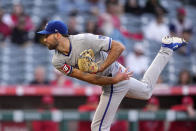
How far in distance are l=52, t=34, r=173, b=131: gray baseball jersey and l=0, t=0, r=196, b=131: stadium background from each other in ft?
4.47

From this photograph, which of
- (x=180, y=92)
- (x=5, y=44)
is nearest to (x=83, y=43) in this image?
(x=180, y=92)

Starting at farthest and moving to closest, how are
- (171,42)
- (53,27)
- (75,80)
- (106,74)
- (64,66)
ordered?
1. (75,80)
2. (171,42)
3. (106,74)
4. (64,66)
5. (53,27)

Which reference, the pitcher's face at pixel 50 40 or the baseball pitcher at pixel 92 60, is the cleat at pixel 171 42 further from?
the pitcher's face at pixel 50 40

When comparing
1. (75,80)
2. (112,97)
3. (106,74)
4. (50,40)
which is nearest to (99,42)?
(106,74)

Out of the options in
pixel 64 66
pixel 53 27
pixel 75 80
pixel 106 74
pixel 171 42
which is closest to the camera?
pixel 53 27

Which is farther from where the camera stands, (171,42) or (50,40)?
(171,42)

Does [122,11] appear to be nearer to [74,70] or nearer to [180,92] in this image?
[180,92]

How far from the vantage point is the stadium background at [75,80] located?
7.61 metres

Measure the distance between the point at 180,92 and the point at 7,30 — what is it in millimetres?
3652

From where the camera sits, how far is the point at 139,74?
9320 mm

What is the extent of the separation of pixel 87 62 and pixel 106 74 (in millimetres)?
336

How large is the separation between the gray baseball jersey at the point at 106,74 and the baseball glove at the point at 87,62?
4 cm

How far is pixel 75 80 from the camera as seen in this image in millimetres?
9320

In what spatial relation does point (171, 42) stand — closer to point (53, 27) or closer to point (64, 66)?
point (64, 66)
